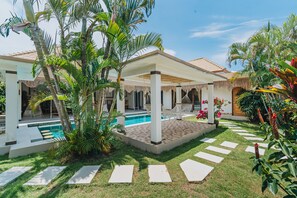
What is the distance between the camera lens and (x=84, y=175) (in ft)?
14.4

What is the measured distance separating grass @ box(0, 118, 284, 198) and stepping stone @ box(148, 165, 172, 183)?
14 cm

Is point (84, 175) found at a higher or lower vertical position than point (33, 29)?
lower

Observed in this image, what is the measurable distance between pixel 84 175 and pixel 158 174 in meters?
2.19

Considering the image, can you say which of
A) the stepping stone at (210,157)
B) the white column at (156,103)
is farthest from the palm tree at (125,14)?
the stepping stone at (210,157)

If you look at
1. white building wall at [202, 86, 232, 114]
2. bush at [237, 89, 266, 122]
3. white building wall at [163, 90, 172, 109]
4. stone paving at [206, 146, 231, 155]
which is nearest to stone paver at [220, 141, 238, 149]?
stone paving at [206, 146, 231, 155]

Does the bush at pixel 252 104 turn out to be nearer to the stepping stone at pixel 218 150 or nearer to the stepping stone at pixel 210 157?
the stepping stone at pixel 218 150

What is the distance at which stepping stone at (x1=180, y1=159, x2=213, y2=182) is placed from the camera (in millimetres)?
4201

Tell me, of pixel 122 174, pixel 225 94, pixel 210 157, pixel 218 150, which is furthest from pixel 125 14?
pixel 225 94

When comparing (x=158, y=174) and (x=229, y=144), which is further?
(x=229, y=144)

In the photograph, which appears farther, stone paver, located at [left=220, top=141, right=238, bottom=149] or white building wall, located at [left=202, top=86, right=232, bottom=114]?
white building wall, located at [left=202, top=86, right=232, bottom=114]

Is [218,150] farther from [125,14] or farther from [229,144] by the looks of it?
[125,14]

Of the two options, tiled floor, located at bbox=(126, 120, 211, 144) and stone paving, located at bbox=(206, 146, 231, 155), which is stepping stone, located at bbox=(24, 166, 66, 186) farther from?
stone paving, located at bbox=(206, 146, 231, 155)

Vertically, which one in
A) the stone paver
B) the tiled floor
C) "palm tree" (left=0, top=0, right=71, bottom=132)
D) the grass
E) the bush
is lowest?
the grass

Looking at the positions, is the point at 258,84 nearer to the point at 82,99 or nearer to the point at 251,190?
the point at 251,190
